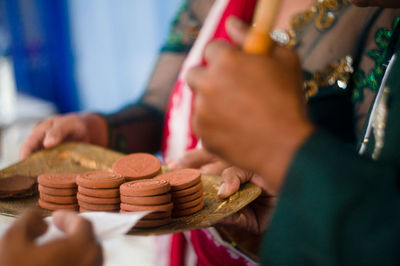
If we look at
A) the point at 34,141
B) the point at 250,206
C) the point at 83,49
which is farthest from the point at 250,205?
the point at 83,49

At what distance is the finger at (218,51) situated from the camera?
1.29 feet

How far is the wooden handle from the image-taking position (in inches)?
15.6

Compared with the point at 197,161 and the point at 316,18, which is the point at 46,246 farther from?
the point at 316,18

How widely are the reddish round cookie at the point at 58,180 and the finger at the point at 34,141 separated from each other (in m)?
0.27

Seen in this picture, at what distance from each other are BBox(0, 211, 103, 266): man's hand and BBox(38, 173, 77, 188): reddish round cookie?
242 mm

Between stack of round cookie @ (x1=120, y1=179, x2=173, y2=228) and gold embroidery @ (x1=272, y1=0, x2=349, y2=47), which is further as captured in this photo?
gold embroidery @ (x1=272, y1=0, x2=349, y2=47)

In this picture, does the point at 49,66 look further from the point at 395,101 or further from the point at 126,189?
the point at 395,101

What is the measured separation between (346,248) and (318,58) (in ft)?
1.88

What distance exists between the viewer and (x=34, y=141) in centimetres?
97

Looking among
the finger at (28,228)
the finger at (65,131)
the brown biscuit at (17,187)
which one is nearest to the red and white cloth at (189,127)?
the finger at (65,131)

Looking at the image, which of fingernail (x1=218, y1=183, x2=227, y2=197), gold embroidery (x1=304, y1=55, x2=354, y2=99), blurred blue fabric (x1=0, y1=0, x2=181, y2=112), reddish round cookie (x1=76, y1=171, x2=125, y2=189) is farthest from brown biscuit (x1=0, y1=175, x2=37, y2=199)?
blurred blue fabric (x1=0, y1=0, x2=181, y2=112)

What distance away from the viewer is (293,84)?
1.31 ft

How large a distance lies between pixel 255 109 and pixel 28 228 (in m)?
0.26

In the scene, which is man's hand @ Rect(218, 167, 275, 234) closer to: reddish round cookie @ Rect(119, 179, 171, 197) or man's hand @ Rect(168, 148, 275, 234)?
man's hand @ Rect(168, 148, 275, 234)
